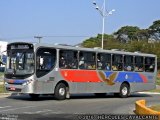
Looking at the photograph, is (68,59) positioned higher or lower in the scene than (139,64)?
higher

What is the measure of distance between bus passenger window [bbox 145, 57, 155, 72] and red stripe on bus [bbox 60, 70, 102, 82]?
4.94 metres

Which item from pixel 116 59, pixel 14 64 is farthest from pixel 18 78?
pixel 116 59

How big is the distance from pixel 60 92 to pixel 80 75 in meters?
1.81

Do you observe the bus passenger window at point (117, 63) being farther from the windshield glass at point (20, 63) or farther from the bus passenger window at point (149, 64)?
the windshield glass at point (20, 63)

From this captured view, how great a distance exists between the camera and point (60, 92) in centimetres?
2416

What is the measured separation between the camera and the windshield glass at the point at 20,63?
2275 cm

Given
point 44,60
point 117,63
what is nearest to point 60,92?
point 44,60

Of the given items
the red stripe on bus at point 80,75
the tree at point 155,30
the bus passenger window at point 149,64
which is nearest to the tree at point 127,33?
the tree at point 155,30

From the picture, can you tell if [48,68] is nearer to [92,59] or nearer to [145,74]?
[92,59]

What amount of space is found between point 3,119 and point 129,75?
16.1 meters

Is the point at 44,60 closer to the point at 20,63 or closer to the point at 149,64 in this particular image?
the point at 20,63

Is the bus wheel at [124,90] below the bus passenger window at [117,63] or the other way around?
below

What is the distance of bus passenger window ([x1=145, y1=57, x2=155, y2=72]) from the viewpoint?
30562 millimetres

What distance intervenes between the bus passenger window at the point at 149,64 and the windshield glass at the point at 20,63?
1027 cm
